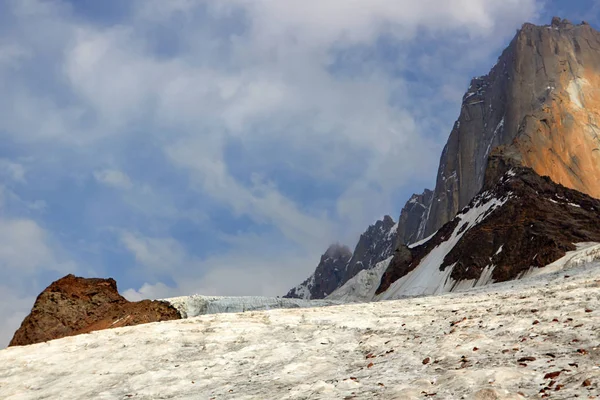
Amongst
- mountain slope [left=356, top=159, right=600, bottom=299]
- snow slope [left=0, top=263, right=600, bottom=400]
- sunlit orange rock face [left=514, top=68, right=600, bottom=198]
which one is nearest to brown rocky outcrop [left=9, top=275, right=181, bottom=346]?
snow slope [left=0, top=263, right=600, bottom=400]

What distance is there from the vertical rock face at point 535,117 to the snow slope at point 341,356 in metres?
96.0

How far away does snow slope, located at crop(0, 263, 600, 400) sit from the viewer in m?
12.1

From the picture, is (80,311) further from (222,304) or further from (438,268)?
(438,268)

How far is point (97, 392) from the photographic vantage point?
17.2m

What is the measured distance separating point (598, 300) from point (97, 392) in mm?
16089

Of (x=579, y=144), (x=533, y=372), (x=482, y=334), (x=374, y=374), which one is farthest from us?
(x=579, y=144)

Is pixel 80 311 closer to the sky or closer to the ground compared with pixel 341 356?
closer to the sky

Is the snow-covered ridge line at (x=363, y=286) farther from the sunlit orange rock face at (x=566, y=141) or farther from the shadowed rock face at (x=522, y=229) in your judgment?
the sunlit orange rock face at (x=566, y=141)

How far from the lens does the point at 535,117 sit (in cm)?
11700

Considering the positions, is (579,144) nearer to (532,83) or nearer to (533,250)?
(532,83)

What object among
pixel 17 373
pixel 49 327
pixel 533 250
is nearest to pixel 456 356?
pixel 17 373

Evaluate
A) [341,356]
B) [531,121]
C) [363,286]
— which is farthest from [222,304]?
[531,121]

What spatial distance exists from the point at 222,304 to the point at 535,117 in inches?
3238

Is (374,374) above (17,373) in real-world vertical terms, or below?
below
